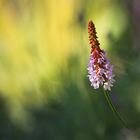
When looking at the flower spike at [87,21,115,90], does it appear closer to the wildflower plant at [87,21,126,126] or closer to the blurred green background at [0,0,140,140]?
the wildflower plant at [87,21,126,126]

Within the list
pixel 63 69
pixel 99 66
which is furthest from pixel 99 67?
pixel 63 69

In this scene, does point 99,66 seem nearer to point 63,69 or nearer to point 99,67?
point 99,67

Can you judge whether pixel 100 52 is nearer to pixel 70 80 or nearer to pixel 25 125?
pixel 70 80

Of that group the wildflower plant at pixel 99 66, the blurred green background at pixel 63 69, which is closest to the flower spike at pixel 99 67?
the wildflower plant at pixel 99 66

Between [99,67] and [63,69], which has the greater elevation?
[63,69]

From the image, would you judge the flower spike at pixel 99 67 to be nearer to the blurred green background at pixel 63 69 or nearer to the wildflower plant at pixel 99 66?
the wildflower plant at pixel 99 66

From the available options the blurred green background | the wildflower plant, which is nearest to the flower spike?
the wildflower plant

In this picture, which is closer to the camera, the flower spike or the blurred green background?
the flower spike

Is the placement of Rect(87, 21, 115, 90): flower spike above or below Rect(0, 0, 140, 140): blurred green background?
below
